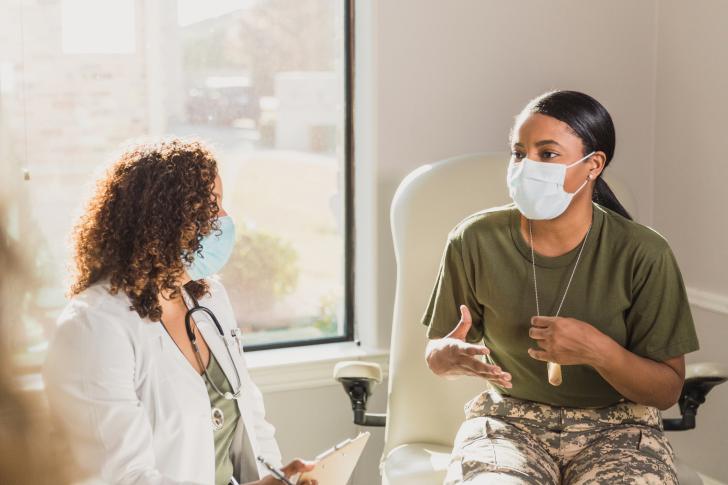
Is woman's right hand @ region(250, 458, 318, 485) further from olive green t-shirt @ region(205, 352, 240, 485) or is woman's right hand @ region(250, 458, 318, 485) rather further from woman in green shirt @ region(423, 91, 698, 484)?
woman in green shirt @ region(423, 91, 698, 484)

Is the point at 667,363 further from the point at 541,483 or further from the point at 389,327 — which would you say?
the point at 389,327

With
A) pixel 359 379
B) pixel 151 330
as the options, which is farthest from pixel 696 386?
pixel 151 330

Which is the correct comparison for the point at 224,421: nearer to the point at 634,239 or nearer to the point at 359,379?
the point at 359,379

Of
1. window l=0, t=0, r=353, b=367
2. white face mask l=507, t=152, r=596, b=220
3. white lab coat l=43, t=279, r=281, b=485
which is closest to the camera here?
white lab coat l=43, t=279, r=281, b=485

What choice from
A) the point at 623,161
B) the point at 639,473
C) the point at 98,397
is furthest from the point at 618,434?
the point at 623,161

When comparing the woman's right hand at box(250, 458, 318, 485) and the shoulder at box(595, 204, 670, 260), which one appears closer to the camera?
the woman's right hand at box(250, 458, 318, 485)

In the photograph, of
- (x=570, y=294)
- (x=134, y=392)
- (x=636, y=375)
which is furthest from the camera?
(x=570, y=294)

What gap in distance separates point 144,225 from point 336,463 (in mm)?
534

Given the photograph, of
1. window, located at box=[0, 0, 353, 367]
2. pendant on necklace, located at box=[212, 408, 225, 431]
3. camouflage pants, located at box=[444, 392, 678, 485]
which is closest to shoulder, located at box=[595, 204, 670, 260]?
camouflage pants, located at box=[444, 392, 678, 485]

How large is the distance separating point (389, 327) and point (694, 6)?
1.33 m

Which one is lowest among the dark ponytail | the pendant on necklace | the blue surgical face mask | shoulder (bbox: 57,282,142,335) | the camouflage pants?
the camouflage pants

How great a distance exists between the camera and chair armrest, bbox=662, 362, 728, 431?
2078mm

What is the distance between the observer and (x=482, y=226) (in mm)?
1997

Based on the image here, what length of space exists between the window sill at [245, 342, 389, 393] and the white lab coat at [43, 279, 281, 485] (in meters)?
0.86
